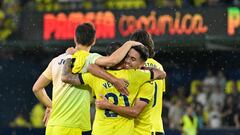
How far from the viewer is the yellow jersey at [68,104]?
7.93 m

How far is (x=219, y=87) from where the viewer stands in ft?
62.7

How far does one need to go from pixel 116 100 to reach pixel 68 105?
0.98 m

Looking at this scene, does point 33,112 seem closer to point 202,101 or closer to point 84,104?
point 202,101

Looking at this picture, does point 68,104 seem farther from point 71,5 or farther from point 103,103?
point 71,5

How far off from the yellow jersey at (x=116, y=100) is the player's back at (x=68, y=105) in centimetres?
72

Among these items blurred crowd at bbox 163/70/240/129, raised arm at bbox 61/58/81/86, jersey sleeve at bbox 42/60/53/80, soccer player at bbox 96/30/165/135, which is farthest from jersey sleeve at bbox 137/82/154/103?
blurred crowd at bbox 163/70/240/129

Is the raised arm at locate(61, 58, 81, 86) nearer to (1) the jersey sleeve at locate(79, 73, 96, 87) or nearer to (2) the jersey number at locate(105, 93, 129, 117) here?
(1) the jersey sleeve at locate(79, 73, 96, 87)

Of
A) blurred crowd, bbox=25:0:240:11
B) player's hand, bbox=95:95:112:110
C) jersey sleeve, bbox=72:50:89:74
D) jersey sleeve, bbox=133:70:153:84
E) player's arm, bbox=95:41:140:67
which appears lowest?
blurred crowd, bbox=25:0:240:11

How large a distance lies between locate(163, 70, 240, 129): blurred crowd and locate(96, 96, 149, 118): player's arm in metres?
10.6

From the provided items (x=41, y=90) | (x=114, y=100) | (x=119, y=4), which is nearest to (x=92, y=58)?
(x=114, y=100)

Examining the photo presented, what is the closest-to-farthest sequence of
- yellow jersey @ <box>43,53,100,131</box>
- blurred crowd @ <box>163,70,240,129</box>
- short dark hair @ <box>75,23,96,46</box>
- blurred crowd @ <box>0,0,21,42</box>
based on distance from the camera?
short dark hair @ <box>75,23,96,46</box> → yellow jersey @ <box>43,53,100,131</box> → blurred crowd @ <box>163,70,240,129</box> → blurred crowd @ <box>0,0,21,42</box>

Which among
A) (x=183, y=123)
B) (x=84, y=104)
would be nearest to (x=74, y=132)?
(x=84, y=104)

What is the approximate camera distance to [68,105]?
26.3 feet

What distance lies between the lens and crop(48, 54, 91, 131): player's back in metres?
7.94
